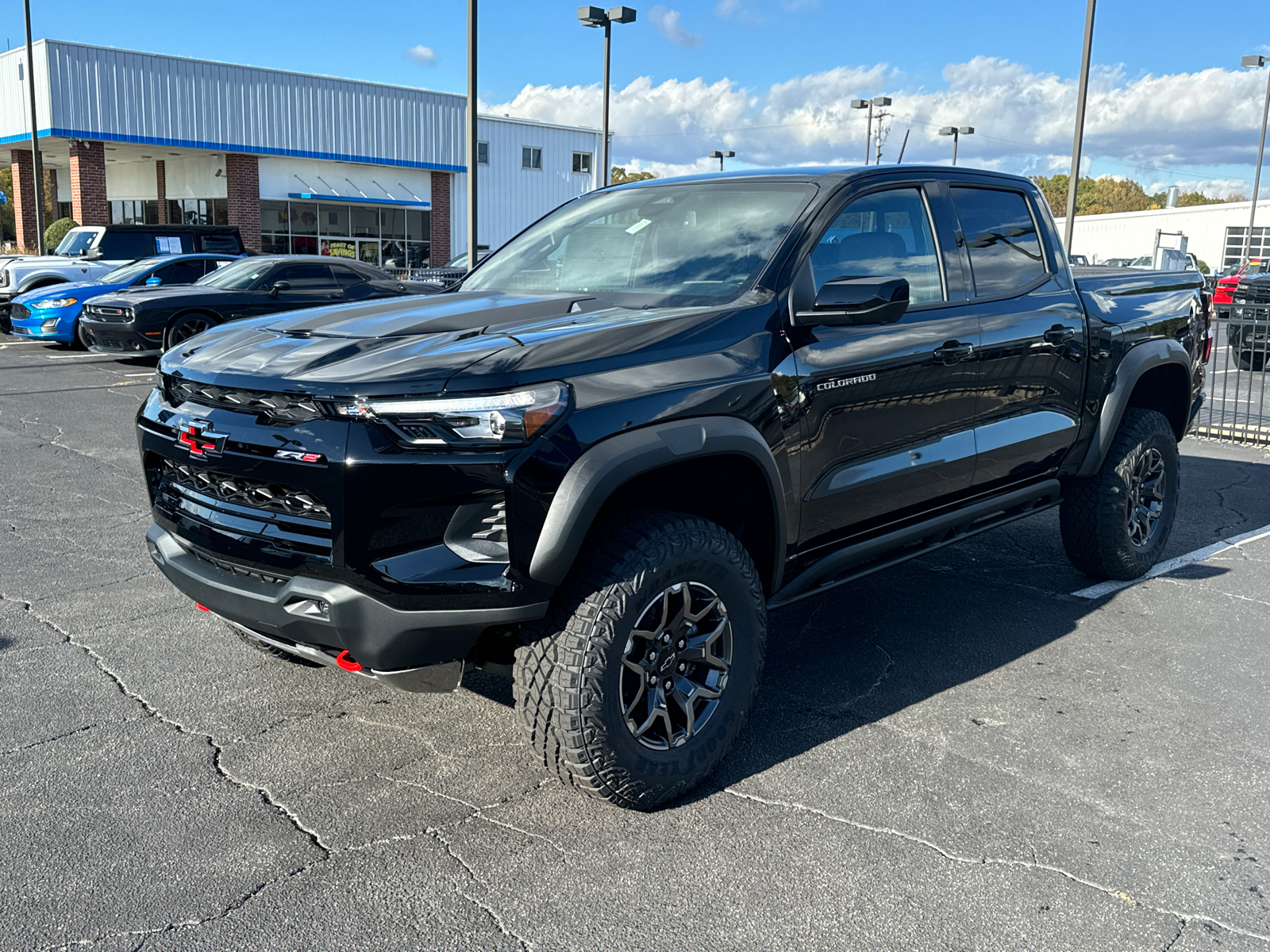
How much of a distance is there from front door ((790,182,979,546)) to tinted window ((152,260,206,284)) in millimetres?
13596

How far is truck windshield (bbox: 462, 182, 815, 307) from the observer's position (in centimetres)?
386

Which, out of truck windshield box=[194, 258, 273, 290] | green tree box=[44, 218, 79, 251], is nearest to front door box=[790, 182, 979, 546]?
truck windshield box=[194, 258, 273, 290]

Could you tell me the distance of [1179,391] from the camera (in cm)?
593

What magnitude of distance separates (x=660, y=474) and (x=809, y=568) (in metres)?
0.86

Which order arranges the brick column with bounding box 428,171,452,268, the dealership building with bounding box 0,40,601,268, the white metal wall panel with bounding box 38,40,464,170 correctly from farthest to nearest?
the brick column with bounding box 428,171,452,268 → the dealership building with bounding box 0,40,601,268 → the white metal wall panel with bounding box 38,40,464,170

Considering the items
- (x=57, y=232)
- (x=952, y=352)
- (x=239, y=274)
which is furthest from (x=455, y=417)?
(x=57, y=232)

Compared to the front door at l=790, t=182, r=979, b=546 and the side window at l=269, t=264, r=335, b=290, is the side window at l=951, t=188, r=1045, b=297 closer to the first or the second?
the front door at l=790, t=182, r=979, b=546

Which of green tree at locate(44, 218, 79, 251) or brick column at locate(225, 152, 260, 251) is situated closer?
green tree at locate(44, 218, 79, 251)

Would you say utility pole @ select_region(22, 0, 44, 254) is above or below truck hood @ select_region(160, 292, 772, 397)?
above

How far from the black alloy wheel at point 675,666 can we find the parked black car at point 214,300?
10227 mm

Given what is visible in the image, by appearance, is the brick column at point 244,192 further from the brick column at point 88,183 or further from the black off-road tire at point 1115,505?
the black off-road tire at point 1115,505

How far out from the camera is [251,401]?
3068 mm

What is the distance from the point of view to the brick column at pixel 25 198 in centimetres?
3506

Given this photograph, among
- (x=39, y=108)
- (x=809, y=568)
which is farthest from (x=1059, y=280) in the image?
(x=39, y=108)
